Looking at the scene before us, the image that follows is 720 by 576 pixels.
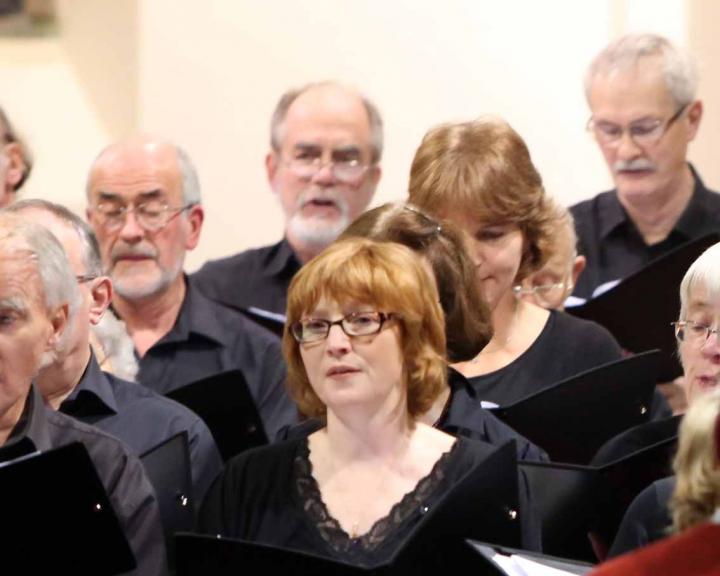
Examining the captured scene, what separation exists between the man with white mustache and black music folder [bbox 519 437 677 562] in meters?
1.63

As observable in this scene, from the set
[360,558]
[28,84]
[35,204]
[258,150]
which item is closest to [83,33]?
[28,84]

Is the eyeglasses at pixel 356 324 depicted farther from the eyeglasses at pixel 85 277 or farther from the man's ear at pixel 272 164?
the man's ear at pixel 272 164

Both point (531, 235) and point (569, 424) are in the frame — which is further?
point (531, 235)

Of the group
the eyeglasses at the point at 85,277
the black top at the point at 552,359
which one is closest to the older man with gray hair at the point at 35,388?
the eyeglasses at the point at 85,277

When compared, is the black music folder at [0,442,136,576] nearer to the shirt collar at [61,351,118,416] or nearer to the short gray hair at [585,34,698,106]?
the shirt collar at [61,351,118,416]

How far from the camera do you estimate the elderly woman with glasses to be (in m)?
3.24

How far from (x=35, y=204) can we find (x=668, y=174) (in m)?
1.66

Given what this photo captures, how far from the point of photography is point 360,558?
10.3 ft

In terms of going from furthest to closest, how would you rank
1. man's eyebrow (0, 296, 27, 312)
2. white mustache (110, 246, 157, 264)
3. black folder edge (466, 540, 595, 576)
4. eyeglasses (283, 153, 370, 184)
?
1. eyeglasses (283, 153, 370, 184)
2. white mustache (110, 246, 157, 264)
3. man's eyebrow (0, 296, 27, 312)
4. black folder edge (466, 540, 595, 576)

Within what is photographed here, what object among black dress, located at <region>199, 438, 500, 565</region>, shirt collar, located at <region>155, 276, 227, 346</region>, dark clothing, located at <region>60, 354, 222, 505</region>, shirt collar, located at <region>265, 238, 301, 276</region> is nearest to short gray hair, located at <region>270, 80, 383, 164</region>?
shirt collar, located at <region>265, 238, 301, 276</region>

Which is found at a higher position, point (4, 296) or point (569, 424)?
point (4, 296)

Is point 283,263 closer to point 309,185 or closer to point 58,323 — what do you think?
point 309,185

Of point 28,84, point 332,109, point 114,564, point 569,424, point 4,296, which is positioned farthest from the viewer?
point 28,84

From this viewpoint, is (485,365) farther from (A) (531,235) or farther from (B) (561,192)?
(B) (561,192)
